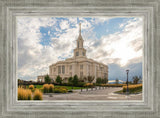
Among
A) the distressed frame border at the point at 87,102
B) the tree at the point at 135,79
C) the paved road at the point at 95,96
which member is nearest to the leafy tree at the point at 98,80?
the paved road at the point at 95,96

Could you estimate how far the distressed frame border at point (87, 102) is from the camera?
212 centimetres

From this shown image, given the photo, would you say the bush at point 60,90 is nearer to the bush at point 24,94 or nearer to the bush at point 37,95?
the bush at point 37,95

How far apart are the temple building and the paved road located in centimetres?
24

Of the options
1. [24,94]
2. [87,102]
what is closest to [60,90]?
[87,102]

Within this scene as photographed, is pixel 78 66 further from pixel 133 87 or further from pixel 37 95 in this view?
pixel 133 87

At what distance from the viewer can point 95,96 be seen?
7.73 ft

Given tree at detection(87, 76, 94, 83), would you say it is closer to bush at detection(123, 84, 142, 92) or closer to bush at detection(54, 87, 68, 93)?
bush at detection(54, 87, 68, 93)

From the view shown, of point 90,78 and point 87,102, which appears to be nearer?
point 87,102

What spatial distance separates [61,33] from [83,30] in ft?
1.37

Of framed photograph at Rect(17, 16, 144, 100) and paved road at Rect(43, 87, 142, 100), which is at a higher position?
framed photograph at Rect(17, 16, 144, 100)

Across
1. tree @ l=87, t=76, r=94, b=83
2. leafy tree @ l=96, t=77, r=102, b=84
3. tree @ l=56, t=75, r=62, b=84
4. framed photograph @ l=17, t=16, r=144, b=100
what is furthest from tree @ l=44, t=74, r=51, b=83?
leafy tree @ l=96, t=77, r=102, b=84

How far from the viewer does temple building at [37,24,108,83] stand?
243 cm

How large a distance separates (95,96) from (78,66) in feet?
2.03

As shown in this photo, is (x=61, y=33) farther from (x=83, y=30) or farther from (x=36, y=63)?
(x=36, y=63)
